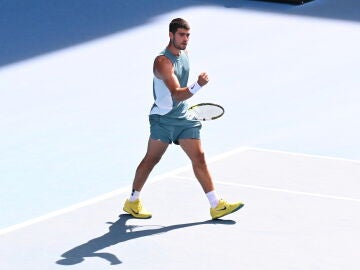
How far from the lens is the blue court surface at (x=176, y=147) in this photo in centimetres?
1081

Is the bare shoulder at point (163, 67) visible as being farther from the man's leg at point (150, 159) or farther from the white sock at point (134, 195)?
the white sock at point (134, 195)

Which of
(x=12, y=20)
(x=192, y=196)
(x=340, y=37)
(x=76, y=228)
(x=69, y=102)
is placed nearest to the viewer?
(x=76, y=228)

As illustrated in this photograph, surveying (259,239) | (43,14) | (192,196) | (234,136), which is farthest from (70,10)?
(259,239)

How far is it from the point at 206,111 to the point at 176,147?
2264mm

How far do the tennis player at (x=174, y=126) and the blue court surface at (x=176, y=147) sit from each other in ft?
0.60

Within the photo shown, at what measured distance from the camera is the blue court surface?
35.5 ft

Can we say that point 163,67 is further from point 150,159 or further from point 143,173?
point 143,173

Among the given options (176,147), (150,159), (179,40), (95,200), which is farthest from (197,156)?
(176,147)

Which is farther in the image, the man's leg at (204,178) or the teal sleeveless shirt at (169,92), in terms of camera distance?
the man's leg at (204,178)

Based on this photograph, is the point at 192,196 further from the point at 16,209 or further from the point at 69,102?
the point at 69,102

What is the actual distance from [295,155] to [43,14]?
7.26 meters

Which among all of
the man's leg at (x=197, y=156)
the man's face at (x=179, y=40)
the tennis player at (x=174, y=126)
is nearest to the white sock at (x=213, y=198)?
the tennis player at (x=174, y=126)

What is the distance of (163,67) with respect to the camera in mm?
10969

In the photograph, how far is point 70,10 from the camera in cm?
1953
